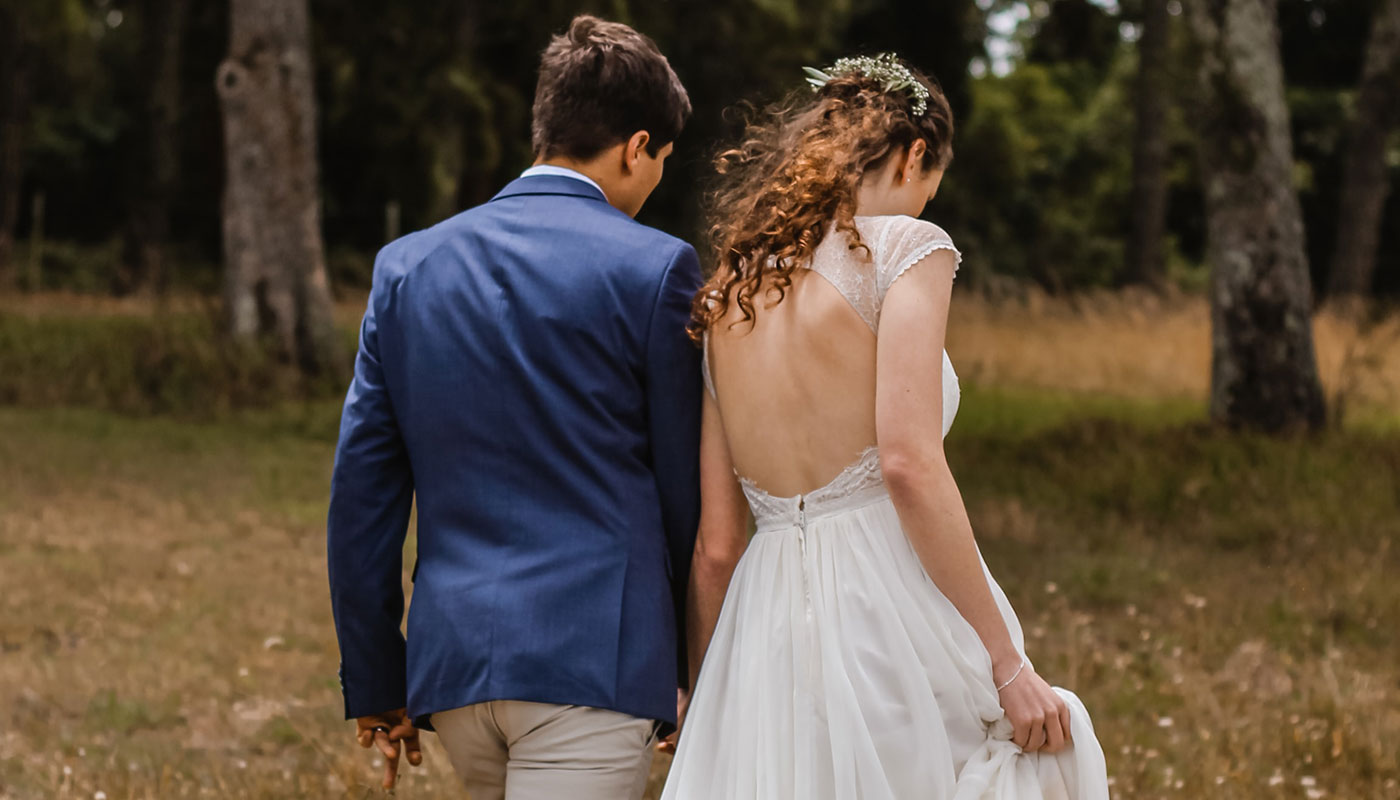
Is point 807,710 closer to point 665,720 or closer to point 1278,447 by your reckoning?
point 665,720

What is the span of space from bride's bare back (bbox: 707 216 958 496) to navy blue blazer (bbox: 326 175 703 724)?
Result: 84 millimetres

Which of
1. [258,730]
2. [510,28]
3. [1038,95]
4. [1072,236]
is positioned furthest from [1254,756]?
[1038,95]

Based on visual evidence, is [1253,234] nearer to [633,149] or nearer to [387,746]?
[633,149]

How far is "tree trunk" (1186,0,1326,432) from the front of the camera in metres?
10.2

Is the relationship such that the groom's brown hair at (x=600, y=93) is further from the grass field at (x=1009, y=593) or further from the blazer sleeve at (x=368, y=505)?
the grass field at (x=1009, y=593)

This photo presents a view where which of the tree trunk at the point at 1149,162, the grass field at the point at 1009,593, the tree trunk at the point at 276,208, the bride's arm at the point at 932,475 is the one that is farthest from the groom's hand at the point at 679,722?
the tree trunk at the point at 1149,162

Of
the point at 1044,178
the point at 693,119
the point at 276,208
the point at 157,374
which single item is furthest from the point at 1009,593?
the point at 1044,178

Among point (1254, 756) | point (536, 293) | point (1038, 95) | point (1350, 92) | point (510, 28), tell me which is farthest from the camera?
point (1038, 95)

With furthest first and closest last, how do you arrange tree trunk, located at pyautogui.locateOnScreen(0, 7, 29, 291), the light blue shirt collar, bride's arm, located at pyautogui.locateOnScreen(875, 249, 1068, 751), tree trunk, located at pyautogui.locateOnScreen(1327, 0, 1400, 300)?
tree trunk, located at pyautogui.locateOnScreen(0, 7, 29, 291) → tree trunk, located at pyautogui.locateOnScreen(1327, 0, 1400, 300) → the light blue shirt collar → bride's arm, located at pyautogui.locateOnScreen(875, 249, 1068, 751)

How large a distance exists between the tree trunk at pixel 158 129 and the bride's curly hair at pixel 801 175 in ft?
73.5

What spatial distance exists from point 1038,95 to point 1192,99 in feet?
100

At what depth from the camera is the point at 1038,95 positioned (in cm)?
4009

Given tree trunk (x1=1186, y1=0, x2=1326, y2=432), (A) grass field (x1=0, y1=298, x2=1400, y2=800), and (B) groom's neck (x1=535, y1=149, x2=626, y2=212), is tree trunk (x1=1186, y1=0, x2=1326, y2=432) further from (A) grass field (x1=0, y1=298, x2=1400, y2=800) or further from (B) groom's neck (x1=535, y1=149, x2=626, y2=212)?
(B) groom's neck (x1=535, y1=149, x2=626, y2=212)

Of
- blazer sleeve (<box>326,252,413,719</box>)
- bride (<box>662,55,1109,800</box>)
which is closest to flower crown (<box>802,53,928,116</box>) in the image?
bride (<box>662,55,1109,800</box>)
